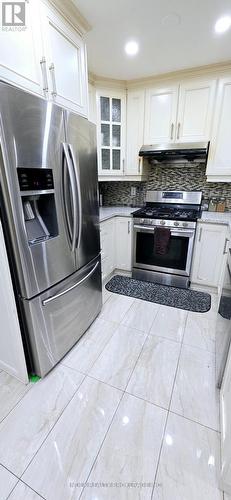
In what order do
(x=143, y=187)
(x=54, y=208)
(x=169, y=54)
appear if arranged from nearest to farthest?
(x=54, y=208), (x=169, y=54), (x=143, y=187)

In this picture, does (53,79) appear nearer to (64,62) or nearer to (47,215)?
(64,62)

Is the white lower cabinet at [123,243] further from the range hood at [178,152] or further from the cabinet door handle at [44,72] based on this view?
the cabinet door handle at [44,72]

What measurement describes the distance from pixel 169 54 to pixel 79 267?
2.12 m

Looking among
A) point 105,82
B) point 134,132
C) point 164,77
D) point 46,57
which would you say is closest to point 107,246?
point 134,132

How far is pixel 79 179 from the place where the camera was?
1.50 metres

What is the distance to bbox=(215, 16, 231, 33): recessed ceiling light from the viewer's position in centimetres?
155

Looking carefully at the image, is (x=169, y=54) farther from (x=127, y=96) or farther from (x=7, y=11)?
(x=7, y=11)

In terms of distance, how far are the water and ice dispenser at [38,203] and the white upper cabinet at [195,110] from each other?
6.25ft

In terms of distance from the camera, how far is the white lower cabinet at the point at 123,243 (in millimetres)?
2701

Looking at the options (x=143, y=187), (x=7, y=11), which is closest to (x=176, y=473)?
(x=7, y=11)

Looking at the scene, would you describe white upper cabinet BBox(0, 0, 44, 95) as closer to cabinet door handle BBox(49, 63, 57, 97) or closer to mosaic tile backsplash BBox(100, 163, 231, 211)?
cabinet door handle BBox(49, 63, 57, 97)

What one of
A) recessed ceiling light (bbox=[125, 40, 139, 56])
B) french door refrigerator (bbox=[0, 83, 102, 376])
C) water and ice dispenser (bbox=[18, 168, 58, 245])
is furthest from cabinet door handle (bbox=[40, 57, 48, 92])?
recessed ceiling light (bbox=[125, 40, 139, 56])

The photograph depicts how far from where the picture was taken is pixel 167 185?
2.95 m

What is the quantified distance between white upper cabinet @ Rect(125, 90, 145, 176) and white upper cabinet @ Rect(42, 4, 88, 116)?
102 centimetres
